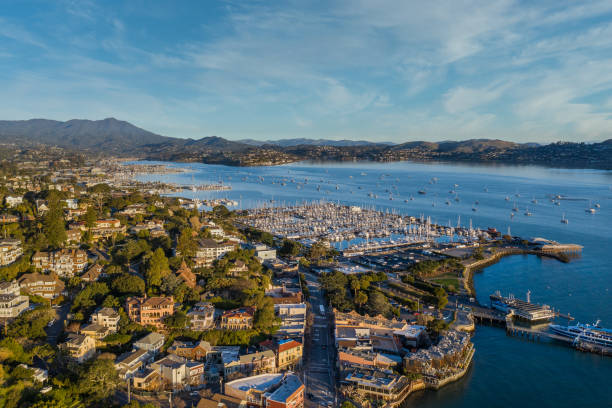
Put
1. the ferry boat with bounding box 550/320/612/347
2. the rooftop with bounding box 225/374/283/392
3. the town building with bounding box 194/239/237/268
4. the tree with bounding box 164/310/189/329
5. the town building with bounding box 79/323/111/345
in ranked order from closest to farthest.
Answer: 1. the rooftop with bounding box 225/374/283/392
2. the town building with bounding box 79/323/111/345
3. the tree with bounding box 164/310/189/329
4. the ferry boat with bounding box 550/320/612/347
5. the town building with bounding box 194/239/237/268

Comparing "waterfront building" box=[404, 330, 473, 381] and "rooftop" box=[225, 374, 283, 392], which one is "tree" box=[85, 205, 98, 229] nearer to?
"rooftop" box=[225, 374, 283, 392]

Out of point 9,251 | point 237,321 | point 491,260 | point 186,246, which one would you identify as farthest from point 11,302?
point 491,260

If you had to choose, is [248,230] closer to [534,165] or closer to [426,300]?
[426,300]

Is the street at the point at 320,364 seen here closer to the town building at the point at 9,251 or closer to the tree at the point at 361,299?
the tree at the point at 361,299

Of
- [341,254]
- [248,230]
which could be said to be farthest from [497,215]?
[248,230]

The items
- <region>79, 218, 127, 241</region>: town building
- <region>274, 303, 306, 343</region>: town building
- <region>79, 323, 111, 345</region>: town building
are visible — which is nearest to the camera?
<region>79, 323, 111, 345</region>: town building

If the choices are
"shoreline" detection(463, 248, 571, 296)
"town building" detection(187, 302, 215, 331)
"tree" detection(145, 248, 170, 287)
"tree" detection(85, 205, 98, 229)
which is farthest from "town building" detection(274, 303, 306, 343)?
"tree" detection(85, 205, 98, 229)

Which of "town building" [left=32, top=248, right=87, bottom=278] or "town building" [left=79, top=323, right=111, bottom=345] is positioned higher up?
"town building" [left=32, top=248, right=87, bottom=278]
